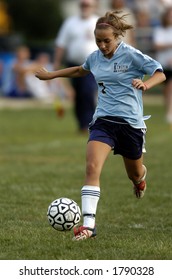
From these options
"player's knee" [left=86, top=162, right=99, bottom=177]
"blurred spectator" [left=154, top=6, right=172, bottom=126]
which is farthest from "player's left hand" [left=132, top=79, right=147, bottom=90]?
"blurred spectator" [left=154, top=6, right=172, bottom=126]

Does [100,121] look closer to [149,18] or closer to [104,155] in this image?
[104,155]

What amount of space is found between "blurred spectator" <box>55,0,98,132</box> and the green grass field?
0.61 metres

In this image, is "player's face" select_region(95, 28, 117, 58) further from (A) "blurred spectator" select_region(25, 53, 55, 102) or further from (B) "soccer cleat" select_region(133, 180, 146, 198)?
(A) "blurred spectator" select_region(25, 53, 55, 102)

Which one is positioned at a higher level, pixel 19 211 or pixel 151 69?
pixel 151 69

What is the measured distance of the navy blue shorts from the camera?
7.72 m

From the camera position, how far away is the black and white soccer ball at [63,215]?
7.33m

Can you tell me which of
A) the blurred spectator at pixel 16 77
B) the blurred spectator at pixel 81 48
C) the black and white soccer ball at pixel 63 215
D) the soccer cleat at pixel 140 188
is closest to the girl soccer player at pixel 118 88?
the black and white soccer ball at pixel 63 215

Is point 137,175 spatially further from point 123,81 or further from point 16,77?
point 16,77

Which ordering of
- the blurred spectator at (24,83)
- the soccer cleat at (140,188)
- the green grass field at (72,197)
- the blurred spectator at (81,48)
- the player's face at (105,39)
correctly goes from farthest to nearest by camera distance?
the blurred spectator at (24,83) → the blurred spectator at (81,48) → the soccer cleat at (140,188) → the player's face at (105,39) → the green grass field at (72,197)

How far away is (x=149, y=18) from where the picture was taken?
31.3 meters

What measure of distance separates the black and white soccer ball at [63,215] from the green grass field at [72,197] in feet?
0.28

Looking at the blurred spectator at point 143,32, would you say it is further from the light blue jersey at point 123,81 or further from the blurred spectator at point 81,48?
the light blue jersey at point 123,81

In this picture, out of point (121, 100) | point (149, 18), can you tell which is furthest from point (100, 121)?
point (149, 18)

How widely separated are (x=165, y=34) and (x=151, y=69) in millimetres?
11083
